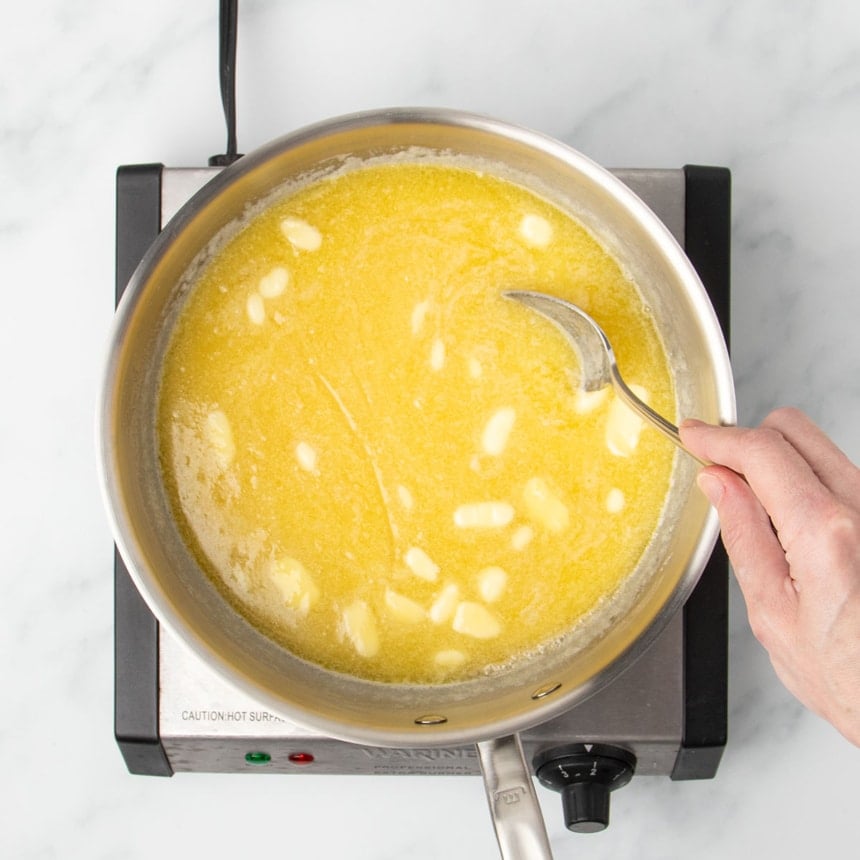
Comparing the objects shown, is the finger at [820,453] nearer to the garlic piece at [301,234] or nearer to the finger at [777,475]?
the finger at [777,475]

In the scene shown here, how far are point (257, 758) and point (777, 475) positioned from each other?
0.79 meters

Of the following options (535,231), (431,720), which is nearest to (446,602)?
(431,720)

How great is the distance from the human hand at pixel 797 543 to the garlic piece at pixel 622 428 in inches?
7.8

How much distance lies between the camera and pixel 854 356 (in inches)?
59.9

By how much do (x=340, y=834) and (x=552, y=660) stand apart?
508 mm

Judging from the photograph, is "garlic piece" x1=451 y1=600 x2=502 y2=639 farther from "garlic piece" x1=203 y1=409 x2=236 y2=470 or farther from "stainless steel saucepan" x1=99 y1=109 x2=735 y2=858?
"garlic piece" x1=203 y1=409 x2=236 y2=470

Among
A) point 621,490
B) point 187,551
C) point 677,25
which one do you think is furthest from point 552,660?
point 677,25

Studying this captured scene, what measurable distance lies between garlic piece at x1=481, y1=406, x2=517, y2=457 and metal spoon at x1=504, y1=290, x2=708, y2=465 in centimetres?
10

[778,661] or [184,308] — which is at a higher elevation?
[184,308]

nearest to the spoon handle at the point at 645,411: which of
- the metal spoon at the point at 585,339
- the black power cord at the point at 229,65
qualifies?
the metal spoon at the point at 585,339

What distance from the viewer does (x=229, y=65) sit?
143 centimetres

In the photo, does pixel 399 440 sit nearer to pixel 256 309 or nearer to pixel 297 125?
pixel 256 309

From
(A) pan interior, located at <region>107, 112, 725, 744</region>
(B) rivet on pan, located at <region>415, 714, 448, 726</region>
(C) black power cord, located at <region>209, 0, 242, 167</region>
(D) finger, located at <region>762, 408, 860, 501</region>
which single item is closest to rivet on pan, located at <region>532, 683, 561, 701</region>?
(A) pan interior, located at <region>107, 112, 725, 744</region>

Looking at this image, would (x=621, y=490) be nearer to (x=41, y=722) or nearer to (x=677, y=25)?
(x=677, y=25)
